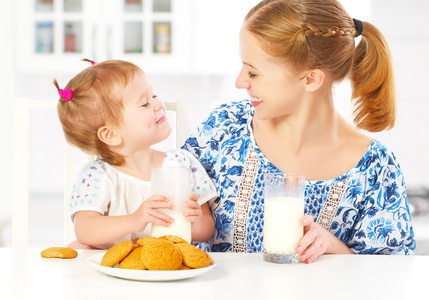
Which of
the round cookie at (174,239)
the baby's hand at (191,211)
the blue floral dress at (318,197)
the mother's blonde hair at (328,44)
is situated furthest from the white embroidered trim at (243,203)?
the round cookie at (174,239)

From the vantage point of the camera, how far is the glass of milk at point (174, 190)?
1.07 metres

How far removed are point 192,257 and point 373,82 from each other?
792 millimetres

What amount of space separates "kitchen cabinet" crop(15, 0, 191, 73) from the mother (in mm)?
1752

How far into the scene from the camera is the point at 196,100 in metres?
3.65

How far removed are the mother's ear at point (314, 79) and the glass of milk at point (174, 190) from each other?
1.54 ft

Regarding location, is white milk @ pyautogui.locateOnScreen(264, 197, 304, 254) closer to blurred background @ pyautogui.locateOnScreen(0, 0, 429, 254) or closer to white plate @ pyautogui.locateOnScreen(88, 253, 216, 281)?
white plate @ pyautogui.locateOnScreen(88, 253, 216, 281)

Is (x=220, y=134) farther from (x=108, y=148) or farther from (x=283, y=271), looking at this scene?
(x=283, y=271)

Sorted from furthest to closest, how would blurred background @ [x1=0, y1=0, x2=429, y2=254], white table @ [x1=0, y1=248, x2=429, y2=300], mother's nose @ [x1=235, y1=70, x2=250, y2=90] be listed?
1. blurred background @ [x1=0, y1=0, x2=429, y2=254]
2. mother's nose @ [x1=235, y1=70, x2=250, y2=90]
3. white table @ [x1=0, y1=248, x2=429, y2=300]

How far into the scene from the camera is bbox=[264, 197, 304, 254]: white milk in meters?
Answer: 1.06

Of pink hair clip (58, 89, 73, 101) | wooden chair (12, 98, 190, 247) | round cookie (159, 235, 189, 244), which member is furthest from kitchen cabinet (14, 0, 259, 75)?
round cookie (159, 235, 189, 244)

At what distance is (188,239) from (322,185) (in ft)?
1.53

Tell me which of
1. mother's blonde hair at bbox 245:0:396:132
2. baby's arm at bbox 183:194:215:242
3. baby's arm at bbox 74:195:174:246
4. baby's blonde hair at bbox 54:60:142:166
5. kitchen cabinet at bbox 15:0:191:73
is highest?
kitchen cabinet at bbox 15:0:191:73

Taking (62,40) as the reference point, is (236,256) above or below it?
below

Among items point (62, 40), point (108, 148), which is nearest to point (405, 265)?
point (108, 148)
